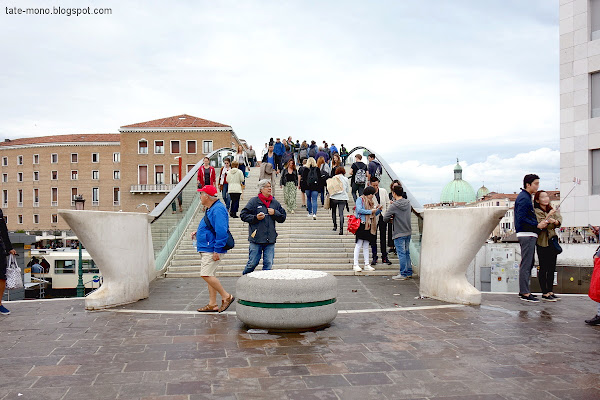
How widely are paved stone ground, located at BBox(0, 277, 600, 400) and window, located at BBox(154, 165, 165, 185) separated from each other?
64358mm

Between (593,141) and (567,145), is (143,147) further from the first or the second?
(593,141)

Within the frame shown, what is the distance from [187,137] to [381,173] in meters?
55.8

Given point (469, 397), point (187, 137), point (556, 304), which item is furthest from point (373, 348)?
point (187, 137)

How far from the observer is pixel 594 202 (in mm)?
28797

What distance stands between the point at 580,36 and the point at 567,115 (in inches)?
180

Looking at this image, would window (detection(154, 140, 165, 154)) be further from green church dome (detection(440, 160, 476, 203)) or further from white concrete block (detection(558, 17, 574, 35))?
green church dome (detection(440, 160, 476, 203))

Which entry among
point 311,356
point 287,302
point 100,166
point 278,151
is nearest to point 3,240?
point 287,302

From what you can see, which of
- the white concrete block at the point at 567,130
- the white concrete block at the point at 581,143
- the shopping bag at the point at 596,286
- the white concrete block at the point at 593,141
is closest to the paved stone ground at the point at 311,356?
the shopping bag at the point at 596,286

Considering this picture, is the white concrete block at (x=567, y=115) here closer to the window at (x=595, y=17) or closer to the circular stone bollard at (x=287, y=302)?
the window at (x=595, y=17)

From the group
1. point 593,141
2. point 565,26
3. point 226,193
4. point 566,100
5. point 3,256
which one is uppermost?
point 565,26

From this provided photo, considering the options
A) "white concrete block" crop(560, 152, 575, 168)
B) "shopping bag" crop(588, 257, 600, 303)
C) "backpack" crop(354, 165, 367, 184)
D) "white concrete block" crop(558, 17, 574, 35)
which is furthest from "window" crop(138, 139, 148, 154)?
"shopping bag" crop(588, 257, 600, 303)

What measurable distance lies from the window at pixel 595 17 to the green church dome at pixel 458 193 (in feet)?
349

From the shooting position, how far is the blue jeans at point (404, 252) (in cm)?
971

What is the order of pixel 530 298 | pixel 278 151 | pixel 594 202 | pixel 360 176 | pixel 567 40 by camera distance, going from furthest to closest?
pixel 567 40, pixel 594 202, pixel 278 151, pixel 360 176, pixel 530 298
